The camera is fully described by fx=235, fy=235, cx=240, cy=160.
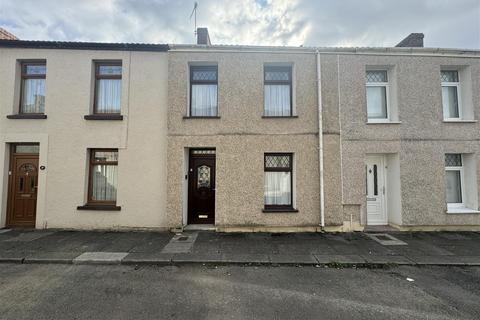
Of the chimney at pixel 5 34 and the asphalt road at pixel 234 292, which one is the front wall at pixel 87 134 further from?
the asphalt road at pixel 234 292

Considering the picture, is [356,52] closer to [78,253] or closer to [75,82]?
[75,82]

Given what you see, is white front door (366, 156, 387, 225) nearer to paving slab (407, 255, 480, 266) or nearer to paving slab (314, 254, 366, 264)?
paving slab (407, 255, 480, 266)

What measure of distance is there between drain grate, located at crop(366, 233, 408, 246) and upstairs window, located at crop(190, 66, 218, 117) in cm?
628

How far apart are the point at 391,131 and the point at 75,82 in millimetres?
10609

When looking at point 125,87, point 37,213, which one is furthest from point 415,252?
point 37,213

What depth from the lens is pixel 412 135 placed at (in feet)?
25.3

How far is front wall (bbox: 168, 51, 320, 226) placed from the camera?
7.52 meters

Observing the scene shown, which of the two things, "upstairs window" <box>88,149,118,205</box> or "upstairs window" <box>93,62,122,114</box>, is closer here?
"upstairs window" <box>88,149,118,205</box>

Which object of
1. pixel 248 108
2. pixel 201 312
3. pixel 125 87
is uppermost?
pixel 125 87

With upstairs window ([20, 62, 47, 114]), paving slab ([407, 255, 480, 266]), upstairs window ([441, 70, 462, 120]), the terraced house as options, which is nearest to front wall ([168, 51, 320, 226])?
the terraced house

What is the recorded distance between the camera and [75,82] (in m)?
7.84

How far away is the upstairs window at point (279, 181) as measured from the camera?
7.93 metres

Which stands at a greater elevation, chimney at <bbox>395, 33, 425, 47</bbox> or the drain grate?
chimney at <bbox>395, 33, 425, 47</bbox>

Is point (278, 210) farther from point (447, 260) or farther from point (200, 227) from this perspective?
point (447, 260)
